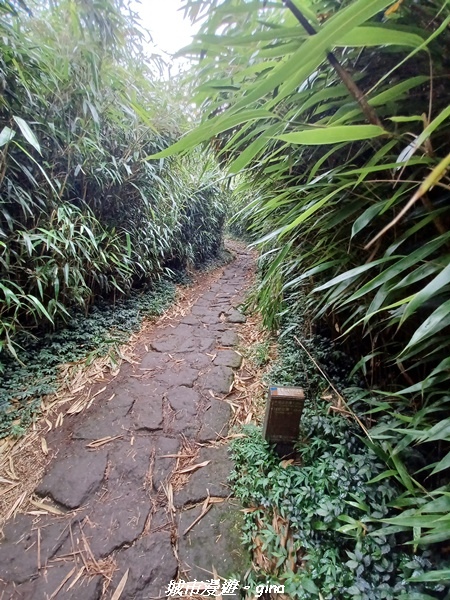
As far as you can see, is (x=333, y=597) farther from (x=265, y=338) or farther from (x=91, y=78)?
(x=91, y=78)

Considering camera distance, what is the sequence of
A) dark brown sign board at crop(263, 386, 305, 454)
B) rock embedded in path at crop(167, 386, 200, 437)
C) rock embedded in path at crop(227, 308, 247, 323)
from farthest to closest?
rock embedded in path at crop(227, 308, 247, 323) < rock embedded in path at crop(167, 386, 200, 437) < dark brown sign board at crop(263, 386, 305, 454)

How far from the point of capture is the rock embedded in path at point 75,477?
107 cm

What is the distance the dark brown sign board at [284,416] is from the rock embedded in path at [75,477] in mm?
825

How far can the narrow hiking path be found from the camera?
0.85 metres

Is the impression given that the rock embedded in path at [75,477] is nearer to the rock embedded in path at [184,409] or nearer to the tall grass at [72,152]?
the rock embedded in path at [184,409]

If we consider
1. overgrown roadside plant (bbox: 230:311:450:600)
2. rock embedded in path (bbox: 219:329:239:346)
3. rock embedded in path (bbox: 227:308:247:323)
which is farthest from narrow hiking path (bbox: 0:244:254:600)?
rock embedded in path (bbox: 227:308:247:323)

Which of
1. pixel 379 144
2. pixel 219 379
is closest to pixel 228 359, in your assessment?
pixel 219 379

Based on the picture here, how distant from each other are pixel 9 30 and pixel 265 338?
89.5 inches

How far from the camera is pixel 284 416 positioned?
1060mm

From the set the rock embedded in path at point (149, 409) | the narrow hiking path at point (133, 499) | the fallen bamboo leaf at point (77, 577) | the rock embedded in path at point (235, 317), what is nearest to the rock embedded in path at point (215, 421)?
the narrow hiking path at point (133, 499)

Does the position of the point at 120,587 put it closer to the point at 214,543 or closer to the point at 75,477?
the point at 214,543

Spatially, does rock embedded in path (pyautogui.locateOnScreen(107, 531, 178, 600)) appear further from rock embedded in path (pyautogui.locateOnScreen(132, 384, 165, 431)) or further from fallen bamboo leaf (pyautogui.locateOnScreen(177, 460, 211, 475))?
rock embedded in path (pyautogui.locateOnScreen(132, 384, 165, 431))

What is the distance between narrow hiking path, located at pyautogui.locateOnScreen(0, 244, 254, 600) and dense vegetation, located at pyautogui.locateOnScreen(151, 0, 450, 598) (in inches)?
27.6

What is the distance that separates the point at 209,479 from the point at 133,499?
13.3 inches
